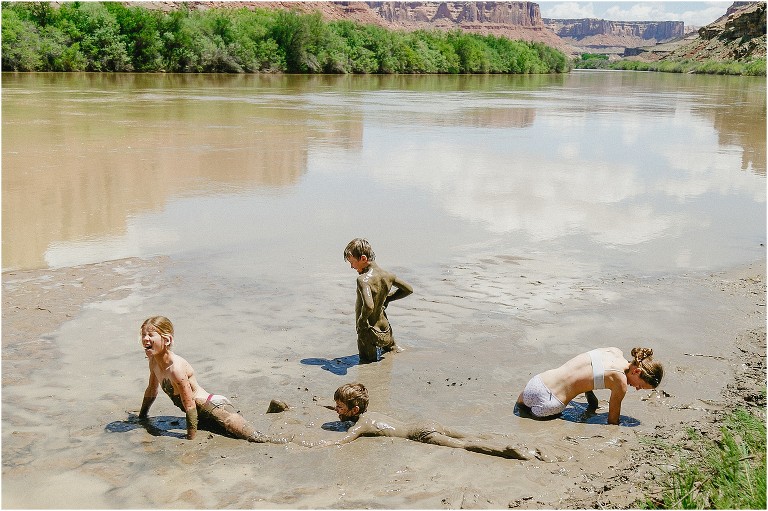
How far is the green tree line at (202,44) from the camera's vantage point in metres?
50.9

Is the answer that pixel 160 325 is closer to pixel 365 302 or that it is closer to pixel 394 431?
pixel 394 431

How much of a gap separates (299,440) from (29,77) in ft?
141

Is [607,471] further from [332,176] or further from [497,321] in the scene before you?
[332,176]

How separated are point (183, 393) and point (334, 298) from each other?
2.97 m

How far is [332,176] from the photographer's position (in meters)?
14.6

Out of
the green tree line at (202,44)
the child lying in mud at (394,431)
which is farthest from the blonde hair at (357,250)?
the green tree line at (202,44)

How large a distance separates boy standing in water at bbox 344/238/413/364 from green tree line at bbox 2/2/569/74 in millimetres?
46505

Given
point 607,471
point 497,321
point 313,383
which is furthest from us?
point 497,321

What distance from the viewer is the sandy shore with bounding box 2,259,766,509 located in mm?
4324

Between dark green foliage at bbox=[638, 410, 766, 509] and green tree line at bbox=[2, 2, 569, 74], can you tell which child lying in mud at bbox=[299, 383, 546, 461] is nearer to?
dark green foliage at bbox=[638, 410, 766, 509]

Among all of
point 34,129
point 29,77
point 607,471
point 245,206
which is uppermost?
point 29,77

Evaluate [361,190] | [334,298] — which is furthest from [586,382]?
[361,190]

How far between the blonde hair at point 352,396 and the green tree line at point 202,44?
1874 inches

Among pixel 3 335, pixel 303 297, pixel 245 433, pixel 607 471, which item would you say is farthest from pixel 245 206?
pixel 607 471
